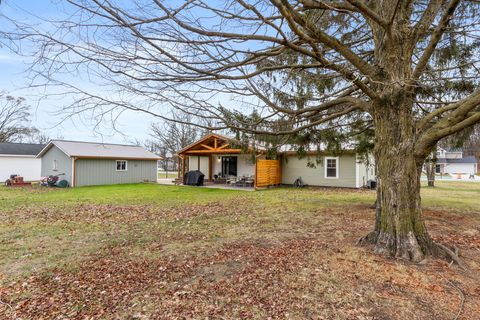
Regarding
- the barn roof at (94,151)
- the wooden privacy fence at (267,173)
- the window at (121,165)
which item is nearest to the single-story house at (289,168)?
the wooden privacy fence at (267,173)

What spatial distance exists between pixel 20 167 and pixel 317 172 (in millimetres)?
24433

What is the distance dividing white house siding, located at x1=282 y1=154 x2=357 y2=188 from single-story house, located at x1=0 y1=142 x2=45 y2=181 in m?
21.6

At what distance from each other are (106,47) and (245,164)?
16561 millimetres

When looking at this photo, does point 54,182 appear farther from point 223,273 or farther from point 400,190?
point 400,190

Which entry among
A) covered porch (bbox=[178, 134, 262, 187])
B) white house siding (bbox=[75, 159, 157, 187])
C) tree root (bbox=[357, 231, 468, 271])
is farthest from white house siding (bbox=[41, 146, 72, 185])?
tree root (bbox=[357, 231, 468, 271])

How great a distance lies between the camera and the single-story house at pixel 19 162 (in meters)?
22.7

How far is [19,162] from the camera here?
23.4 metres

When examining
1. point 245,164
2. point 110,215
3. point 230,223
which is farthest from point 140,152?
point 230,223

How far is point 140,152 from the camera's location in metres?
22.7

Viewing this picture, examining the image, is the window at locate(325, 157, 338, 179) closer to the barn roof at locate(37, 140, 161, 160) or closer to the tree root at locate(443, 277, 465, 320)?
the barn roof at locate(37, 140, 161, 160)

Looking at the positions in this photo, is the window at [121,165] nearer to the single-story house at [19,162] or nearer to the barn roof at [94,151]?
the barn roof at [94,151]

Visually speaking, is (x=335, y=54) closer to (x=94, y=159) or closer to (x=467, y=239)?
(x=467, y=239)

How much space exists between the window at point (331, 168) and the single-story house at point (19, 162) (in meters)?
24.0

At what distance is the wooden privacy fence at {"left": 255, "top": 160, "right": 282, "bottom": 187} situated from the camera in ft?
53.8
